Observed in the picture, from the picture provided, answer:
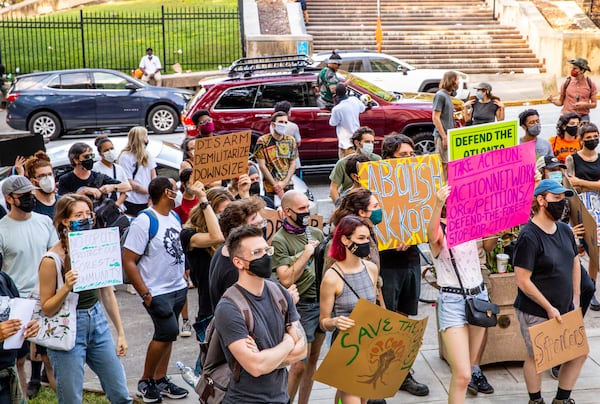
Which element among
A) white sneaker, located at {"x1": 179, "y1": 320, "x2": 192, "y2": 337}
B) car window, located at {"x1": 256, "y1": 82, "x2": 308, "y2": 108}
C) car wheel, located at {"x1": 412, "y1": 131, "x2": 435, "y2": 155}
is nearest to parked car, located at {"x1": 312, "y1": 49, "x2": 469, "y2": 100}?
car wheel, located at {"x1": 412, "y1": 131, "x2": 435, "y2": 155}

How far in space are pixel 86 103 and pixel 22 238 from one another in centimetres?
1401

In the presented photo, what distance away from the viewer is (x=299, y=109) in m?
14.9

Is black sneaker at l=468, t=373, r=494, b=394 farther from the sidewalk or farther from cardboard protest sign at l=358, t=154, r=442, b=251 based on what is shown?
cardboard protest sign at l=358, t=154, r=442, b=251

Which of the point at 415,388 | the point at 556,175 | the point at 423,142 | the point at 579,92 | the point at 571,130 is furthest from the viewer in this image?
the point at 423,142

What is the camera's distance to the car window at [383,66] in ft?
72.9

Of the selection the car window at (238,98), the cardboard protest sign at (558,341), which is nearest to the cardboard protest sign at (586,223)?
the cardboard protest sign at (558,341)

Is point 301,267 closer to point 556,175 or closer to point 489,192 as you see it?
point 489,192

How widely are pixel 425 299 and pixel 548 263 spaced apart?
311 cm

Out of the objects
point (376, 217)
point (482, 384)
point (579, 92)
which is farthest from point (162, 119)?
point (482, 384)

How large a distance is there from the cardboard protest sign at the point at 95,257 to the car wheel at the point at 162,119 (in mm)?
14677

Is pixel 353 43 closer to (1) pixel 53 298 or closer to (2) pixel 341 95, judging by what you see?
(2) pixel 341 95

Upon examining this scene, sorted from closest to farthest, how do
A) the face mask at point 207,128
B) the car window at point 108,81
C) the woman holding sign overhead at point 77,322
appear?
the woman holding sign overhead at point 77,322
the face mask at point 207,128
the car window at point 108,81

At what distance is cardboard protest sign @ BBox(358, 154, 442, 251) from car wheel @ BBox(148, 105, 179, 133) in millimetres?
13582

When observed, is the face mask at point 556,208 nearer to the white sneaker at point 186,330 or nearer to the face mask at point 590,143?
the face mask at point 590,143
